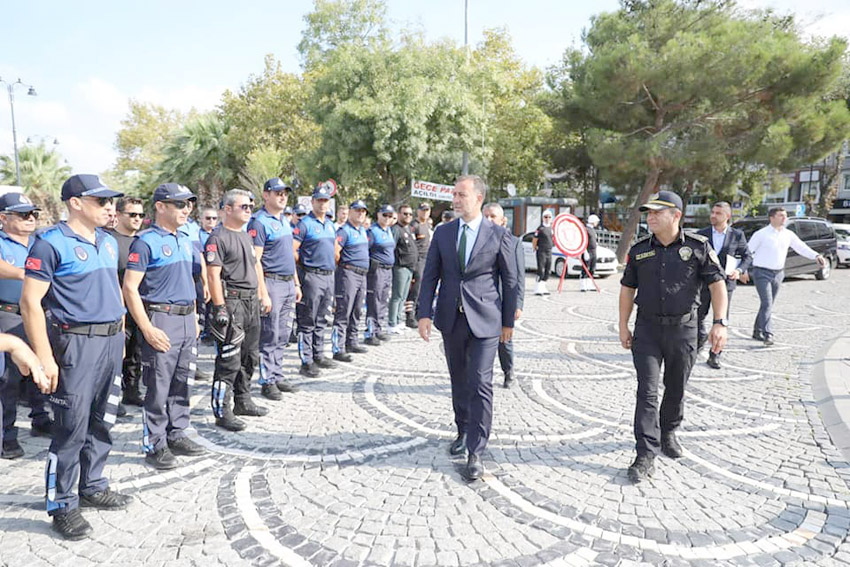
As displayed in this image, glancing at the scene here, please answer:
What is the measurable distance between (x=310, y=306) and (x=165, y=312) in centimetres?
234

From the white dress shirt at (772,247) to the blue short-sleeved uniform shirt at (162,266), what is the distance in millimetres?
6949

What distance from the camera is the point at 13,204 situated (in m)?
4.13

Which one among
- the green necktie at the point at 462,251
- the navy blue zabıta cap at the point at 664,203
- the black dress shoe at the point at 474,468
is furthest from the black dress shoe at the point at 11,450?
the navy blue zabıta cap at the point at 664,203

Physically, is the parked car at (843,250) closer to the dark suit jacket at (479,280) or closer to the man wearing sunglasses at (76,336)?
the dark suit jacket at (479,280)

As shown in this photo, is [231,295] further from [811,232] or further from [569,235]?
[811,232]

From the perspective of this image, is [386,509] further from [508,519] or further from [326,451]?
[326,451]

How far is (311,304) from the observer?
6004 mm

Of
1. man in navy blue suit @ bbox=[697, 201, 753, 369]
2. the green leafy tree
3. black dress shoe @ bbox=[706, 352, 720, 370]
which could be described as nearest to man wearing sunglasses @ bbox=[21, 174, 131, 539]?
man in navy blue suit @ bbox=[697, 201, 753, 369]

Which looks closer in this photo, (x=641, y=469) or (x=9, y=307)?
(x=641, y=469)

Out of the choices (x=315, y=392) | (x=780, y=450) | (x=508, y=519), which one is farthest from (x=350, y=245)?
(x=780, y=450)

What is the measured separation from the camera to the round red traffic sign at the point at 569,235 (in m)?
13.1

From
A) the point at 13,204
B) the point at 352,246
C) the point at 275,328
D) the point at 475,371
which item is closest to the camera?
the point at 475,371

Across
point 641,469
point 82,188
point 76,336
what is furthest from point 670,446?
point 82,188

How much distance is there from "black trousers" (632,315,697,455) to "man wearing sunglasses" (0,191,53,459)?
14.7ft
